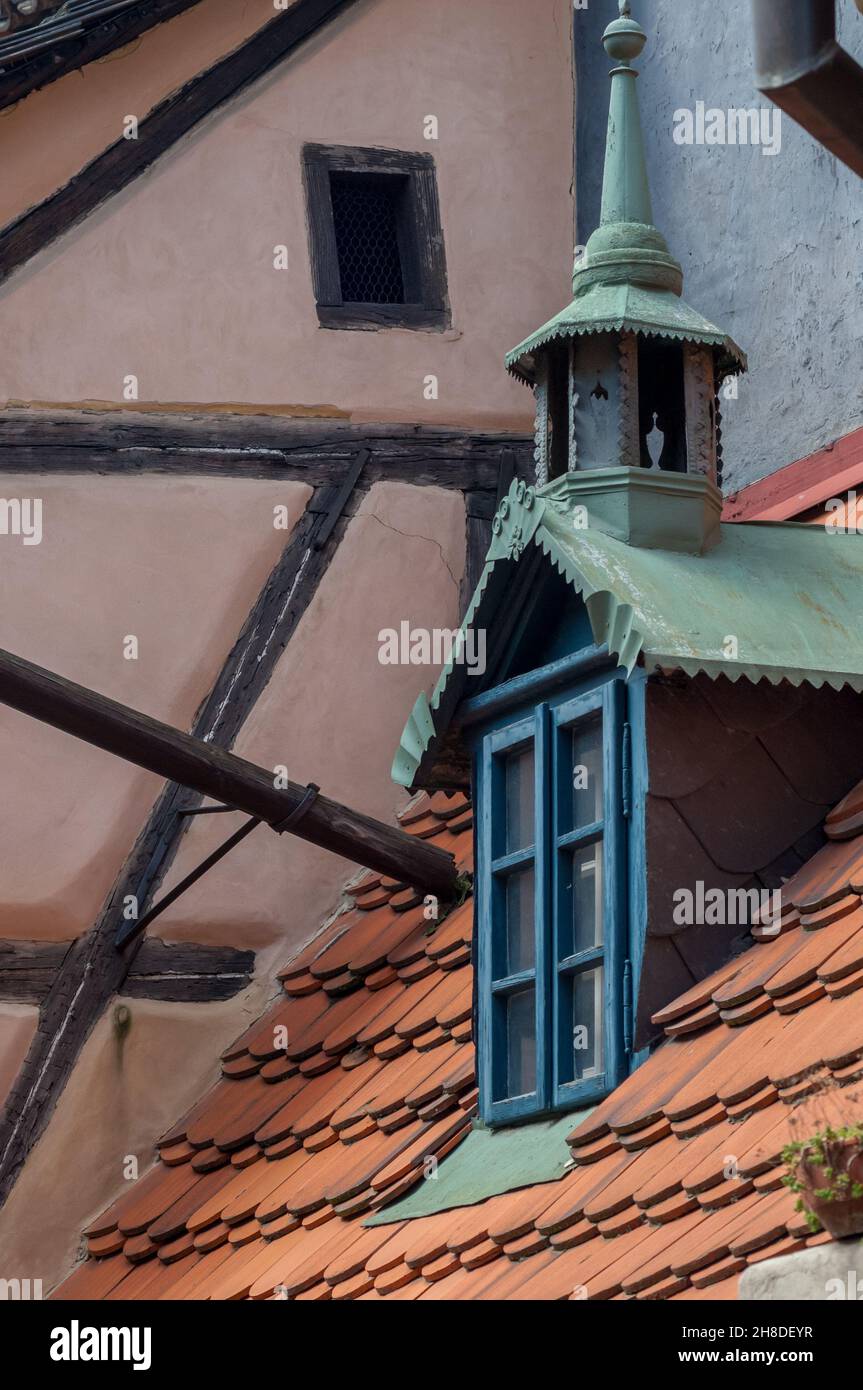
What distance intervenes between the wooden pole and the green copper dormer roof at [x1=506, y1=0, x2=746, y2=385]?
1365 mm

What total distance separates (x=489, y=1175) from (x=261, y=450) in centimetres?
320

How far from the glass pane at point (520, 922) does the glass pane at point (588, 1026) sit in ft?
0.84

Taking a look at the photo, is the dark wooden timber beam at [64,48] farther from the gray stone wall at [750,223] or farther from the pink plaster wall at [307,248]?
the gray stone wall at [750,223]

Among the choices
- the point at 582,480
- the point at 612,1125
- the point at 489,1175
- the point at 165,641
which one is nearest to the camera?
the point at 612,1125

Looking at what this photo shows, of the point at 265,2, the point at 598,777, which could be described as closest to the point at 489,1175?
the point at 598,777

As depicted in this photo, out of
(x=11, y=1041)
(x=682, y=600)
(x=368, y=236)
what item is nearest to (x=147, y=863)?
(x=11, y=1041)

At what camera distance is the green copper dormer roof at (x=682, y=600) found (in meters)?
6.54

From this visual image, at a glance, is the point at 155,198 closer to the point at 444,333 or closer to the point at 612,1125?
the point at 444,333

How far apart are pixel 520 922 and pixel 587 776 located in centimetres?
42

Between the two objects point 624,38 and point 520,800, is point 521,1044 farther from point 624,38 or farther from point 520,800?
point 624,38

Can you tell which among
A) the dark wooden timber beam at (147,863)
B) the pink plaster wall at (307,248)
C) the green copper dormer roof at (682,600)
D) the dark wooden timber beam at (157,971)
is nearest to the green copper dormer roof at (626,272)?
the green copper dormer roof at (682,600)

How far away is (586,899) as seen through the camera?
669cm

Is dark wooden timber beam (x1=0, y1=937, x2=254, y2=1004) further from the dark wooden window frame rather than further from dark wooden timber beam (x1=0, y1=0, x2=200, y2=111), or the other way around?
dark wooden timber beam (x1=0, y1=0, x2=200, y2=111)

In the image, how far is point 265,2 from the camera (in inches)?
368
